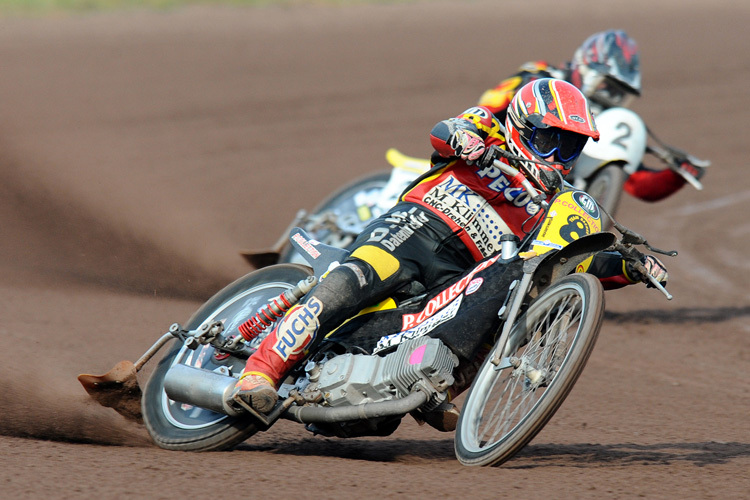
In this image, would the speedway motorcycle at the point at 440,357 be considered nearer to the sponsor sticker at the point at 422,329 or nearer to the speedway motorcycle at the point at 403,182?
the sponsor sticker at the point at 422,329

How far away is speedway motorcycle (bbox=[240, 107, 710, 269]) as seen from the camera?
26.6 ft

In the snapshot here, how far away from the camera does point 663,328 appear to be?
8.40 m

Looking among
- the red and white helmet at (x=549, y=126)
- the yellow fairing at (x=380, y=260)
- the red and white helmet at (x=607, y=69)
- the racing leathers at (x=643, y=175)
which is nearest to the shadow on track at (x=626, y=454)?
the yellow fairing at (x=380, y=260)

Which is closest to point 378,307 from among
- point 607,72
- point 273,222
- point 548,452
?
point 548,452

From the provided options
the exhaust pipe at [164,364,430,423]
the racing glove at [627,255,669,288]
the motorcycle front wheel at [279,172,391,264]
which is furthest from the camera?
the motorcycle front wheel at [279,172,391,264]

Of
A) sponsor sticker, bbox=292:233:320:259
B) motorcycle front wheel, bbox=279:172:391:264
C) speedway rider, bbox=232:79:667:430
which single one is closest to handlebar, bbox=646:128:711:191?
motorcycle front wheel, bbox=279:172:391:264

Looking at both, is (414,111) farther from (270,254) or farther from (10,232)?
(10,232)

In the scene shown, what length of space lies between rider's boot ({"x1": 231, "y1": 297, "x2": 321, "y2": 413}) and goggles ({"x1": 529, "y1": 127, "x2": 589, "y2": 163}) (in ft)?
4.22

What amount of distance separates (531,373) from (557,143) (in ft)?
3.86

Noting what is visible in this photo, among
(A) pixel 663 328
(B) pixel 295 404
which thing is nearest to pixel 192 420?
(B) pixel 295 404

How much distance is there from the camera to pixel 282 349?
482cm

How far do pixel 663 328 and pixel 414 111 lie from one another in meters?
8.83

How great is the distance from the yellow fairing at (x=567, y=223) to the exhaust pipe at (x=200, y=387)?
157cm

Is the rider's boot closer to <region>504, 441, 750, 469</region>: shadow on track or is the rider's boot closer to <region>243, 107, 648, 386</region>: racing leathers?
<region>243, 107, 648, 386</region>: racing leathers
